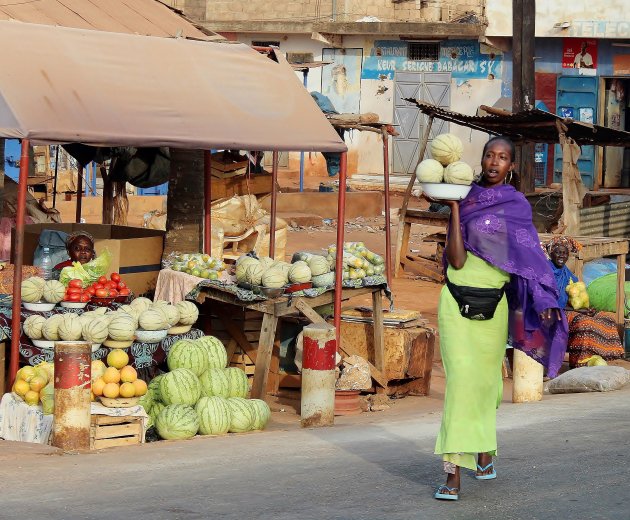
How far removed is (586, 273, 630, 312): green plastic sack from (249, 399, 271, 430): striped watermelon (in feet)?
18.4

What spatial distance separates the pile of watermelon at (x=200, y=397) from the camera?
28.3ft

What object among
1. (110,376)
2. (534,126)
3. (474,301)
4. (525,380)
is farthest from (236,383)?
(534,126)

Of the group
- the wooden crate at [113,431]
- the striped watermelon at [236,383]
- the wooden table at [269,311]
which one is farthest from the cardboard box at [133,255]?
the wooden crate at [113,431]

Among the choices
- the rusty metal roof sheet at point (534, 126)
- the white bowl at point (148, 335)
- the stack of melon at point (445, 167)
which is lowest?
the white bowl at point (148, 335)

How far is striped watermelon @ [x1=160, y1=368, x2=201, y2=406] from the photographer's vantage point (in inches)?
348

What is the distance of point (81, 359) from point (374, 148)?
76.4ft

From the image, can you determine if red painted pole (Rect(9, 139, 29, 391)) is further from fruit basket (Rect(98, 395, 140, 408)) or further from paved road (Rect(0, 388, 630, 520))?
paved road (Rect(0, 388, 630, 520))

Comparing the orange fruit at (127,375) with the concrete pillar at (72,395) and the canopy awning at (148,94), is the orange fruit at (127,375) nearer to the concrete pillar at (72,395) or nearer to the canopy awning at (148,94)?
the concrete pillar at (72,395)

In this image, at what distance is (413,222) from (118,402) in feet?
33.7

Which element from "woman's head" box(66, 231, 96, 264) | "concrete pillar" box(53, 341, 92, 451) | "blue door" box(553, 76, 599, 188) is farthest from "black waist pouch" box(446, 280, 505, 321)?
"blue door" box(553, 76, 599, 188)

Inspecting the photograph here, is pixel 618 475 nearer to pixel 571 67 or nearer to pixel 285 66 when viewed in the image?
pixel 285 66

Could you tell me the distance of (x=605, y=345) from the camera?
12227mm

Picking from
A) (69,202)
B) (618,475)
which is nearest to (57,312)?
(618,475)

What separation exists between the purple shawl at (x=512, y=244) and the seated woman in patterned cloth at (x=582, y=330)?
5.77 m
